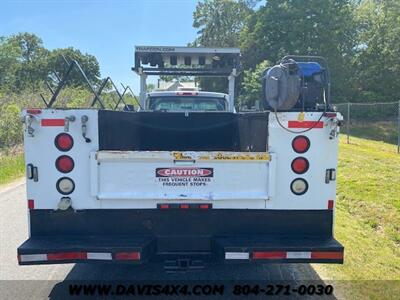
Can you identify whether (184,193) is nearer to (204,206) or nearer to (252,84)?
(204,206)

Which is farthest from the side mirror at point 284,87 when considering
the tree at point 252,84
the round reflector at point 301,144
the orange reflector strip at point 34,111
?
the tree at point 252,84

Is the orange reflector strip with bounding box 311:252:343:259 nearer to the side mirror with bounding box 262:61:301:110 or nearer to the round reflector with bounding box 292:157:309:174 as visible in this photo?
the round reflector with bounding box 292:157:309:174

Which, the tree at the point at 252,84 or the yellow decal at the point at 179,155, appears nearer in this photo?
the yellow decal at the point at 179,155

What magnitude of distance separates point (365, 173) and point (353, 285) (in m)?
6.73

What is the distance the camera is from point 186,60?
691cm

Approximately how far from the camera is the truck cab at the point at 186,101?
7473mm

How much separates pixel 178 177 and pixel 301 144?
1.12 m

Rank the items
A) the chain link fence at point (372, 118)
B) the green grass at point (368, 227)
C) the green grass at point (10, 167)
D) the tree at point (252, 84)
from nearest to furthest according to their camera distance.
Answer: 1. the green grass at point (368, 227)
2. the green grass at point (10, 167)
3. the chain link fence at point (372, 118)
4. the tree at point (252, 84)

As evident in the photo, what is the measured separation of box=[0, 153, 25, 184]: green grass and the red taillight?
7823 millimetres

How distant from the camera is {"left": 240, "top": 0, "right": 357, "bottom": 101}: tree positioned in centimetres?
3809

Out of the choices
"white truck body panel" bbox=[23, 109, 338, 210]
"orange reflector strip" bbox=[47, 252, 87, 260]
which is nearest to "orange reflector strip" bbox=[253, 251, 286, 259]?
"white truck body panel" bbox=[23, 109, 338, 210]

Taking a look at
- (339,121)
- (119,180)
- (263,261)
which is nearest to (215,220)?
(263,261)

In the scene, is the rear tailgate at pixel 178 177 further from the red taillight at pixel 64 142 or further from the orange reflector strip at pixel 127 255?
the orange reflector strip at pixel 127 255

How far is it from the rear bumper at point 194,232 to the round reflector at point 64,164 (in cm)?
39
